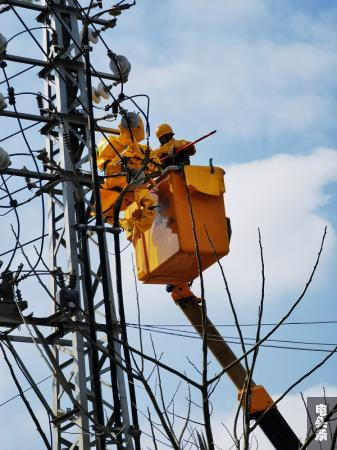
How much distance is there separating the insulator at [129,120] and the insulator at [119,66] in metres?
0.48

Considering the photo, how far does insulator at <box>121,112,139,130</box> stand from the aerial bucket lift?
526 millimetres

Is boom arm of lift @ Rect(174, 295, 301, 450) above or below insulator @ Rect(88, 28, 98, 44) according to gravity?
below

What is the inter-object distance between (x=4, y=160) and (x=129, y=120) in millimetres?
1190

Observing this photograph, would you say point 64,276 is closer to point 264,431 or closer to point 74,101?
point 74,101

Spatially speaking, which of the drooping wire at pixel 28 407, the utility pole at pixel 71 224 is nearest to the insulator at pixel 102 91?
the utility pole at pixel 71 224

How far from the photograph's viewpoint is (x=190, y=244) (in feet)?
31.4

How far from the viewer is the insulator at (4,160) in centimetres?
966

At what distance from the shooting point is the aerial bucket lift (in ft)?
31.8

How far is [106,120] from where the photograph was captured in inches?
396

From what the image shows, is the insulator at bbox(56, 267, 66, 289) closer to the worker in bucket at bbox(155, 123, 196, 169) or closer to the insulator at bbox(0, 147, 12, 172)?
the insulator at bbox(0, 147, 12, 172)

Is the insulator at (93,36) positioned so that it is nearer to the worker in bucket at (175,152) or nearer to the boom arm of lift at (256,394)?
the worker in bucket at (175,152)

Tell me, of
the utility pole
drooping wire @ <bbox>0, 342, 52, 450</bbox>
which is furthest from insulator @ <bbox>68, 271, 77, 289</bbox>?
drooping wire @ <bbox>0, 342, 52, 450</bbox>

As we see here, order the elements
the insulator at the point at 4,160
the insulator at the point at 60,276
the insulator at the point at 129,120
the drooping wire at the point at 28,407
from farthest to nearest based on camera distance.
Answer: the insulator at the point at 129,120
the insulator at the point at 4,160
the insulator at the point at 60,276
the drooping wire at the point at 28,407

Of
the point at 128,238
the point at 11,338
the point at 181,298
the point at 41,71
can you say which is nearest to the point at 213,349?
the point at 181,298
